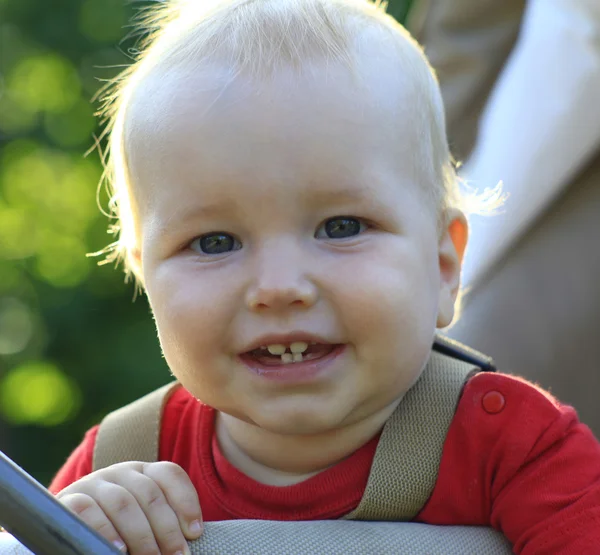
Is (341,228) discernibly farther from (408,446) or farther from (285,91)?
(408,446)

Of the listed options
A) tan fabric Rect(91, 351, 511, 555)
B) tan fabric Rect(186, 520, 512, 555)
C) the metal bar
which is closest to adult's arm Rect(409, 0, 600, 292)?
tan fabric Rect(91, 351, 511, 555)

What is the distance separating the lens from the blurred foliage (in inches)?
153

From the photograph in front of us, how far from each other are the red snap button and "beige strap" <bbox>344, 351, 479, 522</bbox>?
40mm

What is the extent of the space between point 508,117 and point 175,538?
110 centimetres

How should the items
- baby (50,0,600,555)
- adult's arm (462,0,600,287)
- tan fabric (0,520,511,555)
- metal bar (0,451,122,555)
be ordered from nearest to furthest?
metal bar (0,451,122,555), tan fabric (0,520,511,555), baby (50,0,600,555), adult's arm (462,0,600,287)

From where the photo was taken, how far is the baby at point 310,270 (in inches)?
41.3

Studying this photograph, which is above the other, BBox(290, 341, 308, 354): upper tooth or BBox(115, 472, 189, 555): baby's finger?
BBox(290, 341, 308, 354): upper tooth

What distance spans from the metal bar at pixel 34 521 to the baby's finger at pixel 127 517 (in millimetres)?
215

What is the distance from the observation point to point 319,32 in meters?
1.14

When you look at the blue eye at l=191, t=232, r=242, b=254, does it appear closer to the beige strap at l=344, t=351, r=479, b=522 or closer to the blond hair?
the blond hair

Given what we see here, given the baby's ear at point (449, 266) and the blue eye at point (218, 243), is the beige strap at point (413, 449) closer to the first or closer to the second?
the baby's ear at point (449, 266)

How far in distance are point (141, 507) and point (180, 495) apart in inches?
1.5

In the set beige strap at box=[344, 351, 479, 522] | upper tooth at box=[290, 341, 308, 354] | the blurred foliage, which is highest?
upper tooth at box=[290, 341, 308, 354]

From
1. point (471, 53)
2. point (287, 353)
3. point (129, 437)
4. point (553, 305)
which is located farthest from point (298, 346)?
point (471, 53)
